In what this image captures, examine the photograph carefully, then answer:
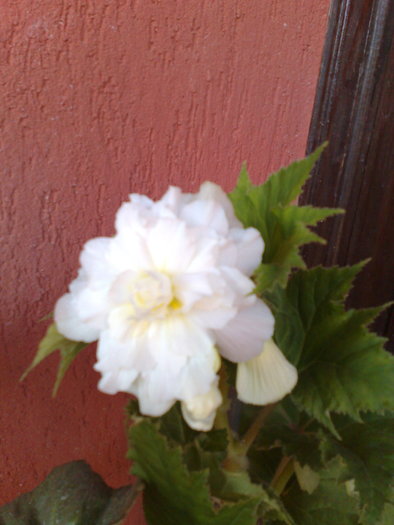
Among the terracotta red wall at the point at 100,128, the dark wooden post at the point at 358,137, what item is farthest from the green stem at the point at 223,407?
the dark wooden post at the point at 358,137

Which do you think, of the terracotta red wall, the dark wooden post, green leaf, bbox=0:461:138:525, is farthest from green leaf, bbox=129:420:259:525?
the dark wooden post

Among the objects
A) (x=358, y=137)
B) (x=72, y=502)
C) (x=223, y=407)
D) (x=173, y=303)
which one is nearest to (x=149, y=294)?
(x=173, y=303)

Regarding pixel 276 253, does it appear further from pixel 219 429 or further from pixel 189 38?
pixel 189 38

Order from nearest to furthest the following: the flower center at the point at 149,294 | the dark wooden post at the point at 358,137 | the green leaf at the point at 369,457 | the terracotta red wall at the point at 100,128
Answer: the flower center at the point at 149,294 → the green leaf at the point at 369,457 → the terracotta red wall at the point at 100,128 → the dark wooden post at the point at 358,137

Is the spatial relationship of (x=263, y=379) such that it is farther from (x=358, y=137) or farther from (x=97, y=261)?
(x=358, y=137)

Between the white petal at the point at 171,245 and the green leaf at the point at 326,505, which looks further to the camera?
the green leaf at the point at 326,505

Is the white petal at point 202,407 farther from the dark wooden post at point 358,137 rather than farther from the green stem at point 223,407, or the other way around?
the dark wooden post at point 358,137

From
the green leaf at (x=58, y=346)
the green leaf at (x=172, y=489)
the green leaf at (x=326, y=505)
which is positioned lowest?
the green leaf at (x=326, y=505)

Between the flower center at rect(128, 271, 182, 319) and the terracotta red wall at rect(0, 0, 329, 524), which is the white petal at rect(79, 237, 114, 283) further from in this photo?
the terracotta red wall at rect(0, 0, 329, 524)
